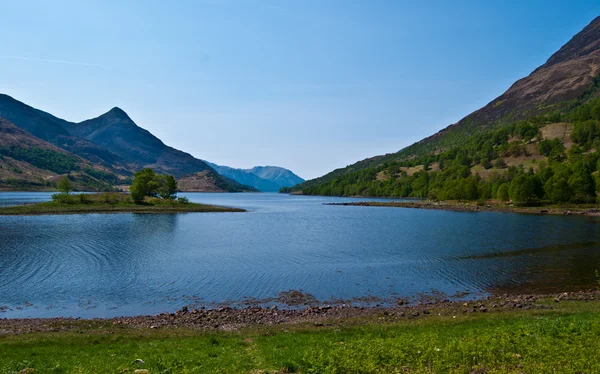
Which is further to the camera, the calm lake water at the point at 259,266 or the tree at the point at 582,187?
the tree at the point at 582,187

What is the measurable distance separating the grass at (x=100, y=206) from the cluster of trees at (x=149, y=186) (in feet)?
10.9

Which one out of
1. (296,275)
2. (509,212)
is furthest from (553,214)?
(296,275)

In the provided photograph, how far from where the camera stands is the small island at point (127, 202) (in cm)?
11700

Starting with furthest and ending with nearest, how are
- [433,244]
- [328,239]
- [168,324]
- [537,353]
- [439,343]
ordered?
1. [328,239]
2. [433,244]
3. [168,324]
4. [439,343]
5. [537,353]

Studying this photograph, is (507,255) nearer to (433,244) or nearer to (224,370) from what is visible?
(433,244)

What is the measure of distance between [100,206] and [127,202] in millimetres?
12793

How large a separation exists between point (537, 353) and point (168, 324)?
20.3 metres

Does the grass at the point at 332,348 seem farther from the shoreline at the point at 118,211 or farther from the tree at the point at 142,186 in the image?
the tree at the point at 142,186

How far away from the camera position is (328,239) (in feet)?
229

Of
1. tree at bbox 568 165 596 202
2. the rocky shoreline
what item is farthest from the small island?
tree at bbox 568 165 596 202

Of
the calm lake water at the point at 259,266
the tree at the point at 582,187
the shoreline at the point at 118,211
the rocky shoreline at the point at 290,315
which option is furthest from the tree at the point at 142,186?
the tree at the point at 582,187

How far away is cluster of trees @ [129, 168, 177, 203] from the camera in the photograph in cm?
14370

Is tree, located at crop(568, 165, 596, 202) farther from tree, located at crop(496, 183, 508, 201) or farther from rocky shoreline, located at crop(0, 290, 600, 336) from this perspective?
rocky shoreline, located at crop(0, 290, 600, 336)

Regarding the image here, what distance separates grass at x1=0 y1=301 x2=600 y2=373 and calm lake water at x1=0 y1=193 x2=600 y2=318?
9.19 metres
